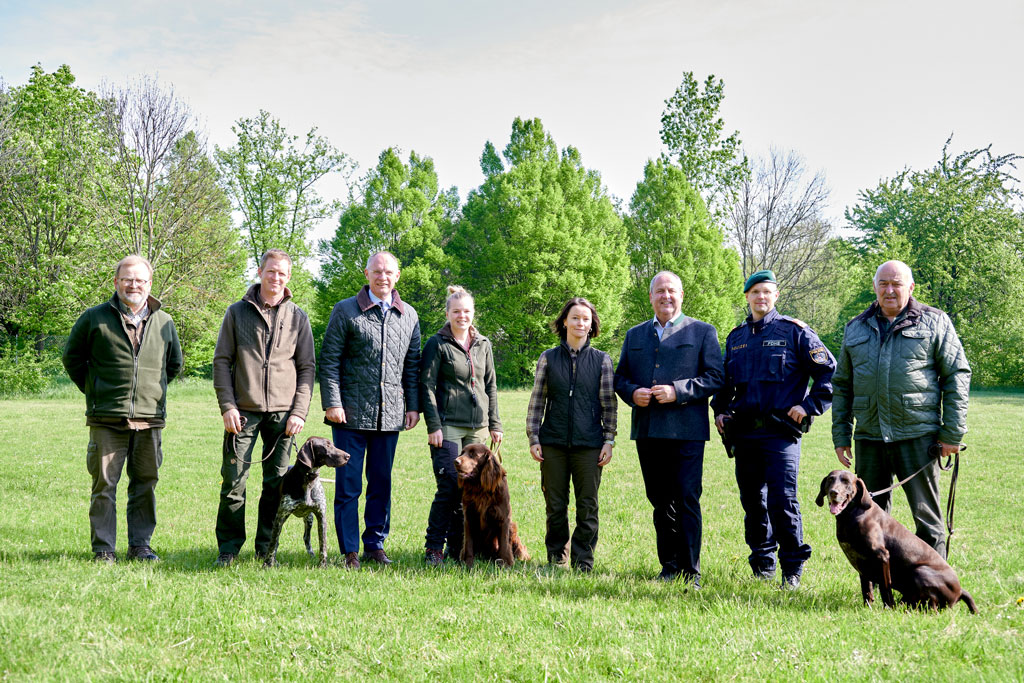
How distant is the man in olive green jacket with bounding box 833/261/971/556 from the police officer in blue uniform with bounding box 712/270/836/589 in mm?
350

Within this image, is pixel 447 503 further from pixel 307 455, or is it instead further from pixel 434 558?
pixel 307 455

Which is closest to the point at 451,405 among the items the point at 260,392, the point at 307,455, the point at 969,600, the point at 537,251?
the point at 307,455

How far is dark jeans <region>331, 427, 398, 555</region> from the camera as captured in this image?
5930 millimetres

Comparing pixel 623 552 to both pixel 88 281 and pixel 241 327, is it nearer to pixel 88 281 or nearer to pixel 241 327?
pixel 241 327

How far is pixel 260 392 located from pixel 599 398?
8.59ft

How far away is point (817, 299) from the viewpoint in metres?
49.1

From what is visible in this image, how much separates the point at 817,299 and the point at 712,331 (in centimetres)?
4721

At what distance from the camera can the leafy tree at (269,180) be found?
1642 inches

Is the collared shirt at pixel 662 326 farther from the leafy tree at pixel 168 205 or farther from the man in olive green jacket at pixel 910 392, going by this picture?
the leafy tree at pixel 168 205

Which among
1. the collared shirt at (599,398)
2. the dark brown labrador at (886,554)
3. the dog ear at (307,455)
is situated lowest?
the dark brown labrador at (886,554)

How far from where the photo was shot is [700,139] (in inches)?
1513

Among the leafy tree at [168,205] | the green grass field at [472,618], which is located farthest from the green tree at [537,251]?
the green grass field at [472,618]

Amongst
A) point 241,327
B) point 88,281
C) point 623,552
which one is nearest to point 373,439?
point 241,327

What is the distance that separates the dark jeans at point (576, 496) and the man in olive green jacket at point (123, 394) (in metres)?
3.07
